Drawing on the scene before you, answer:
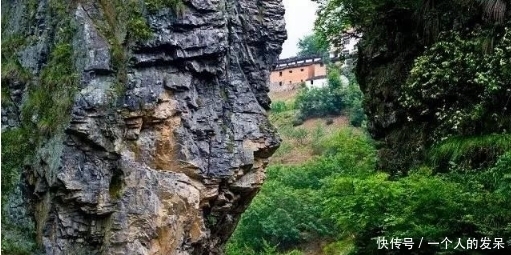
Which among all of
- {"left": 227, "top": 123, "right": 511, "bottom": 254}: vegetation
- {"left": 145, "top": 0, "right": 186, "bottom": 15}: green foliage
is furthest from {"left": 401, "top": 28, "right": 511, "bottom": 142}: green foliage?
{"left": 145, "top": 0, "right": 186, "bottom": 15}: green foliage

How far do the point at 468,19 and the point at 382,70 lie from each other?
2.29m

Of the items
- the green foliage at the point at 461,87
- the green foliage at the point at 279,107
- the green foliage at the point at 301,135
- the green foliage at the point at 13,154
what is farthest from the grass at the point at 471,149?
the green foliage at the point at 279,107

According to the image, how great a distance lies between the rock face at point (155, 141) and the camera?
13164mm

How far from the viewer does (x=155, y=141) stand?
13820 mm

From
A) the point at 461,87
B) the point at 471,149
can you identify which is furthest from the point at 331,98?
the point at 471,149

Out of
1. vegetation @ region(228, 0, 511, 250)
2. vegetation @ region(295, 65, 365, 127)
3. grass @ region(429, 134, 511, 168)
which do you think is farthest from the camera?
vegetation @ region(295, 65, 365, 127)

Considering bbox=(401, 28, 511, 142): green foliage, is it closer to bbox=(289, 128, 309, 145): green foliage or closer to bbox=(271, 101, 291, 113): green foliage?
bbox=(289, 128, 309, 145): green foliage

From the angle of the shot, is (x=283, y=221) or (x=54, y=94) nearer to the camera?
(x=54, y=94)

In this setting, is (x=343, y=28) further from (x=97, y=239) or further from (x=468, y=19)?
(x=97, y=239)

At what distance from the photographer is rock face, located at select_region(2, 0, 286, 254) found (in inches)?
518

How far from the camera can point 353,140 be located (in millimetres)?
20984

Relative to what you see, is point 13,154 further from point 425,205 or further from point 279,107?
point 279,107

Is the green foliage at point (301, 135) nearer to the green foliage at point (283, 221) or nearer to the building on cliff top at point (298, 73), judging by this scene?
the building on cliff top at point (298, 73)

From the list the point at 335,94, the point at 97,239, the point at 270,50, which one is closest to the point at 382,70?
A: the point at 270,50
